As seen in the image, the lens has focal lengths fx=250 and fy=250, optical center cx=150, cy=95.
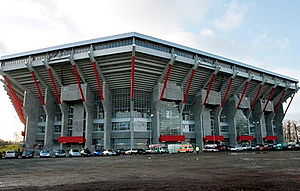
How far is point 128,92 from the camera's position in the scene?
63125 mm

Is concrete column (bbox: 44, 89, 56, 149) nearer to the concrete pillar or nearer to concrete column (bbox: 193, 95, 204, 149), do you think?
the concrete pillar

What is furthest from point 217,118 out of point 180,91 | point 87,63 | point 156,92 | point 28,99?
point 28,99

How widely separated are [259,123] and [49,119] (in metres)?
62.2

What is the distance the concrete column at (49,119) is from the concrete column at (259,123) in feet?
201

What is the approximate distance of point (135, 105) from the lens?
207 ft

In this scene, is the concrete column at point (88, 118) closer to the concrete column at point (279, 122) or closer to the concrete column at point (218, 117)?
the concrete column at point (218, 117)

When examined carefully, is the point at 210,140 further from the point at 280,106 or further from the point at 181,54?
the point at 280,106

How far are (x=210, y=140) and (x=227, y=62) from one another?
2090cm

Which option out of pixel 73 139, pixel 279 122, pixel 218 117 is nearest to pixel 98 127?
pixel 73 139

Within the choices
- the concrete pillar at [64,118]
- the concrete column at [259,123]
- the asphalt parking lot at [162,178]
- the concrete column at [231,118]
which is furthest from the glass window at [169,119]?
the asphalt parking lot at [162,178]

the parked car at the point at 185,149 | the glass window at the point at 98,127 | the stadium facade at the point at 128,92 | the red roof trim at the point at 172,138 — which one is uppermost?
the stadium facade at the point at 128,92

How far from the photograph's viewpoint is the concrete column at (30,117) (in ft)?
209

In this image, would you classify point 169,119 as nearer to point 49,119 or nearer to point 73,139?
point 73,139

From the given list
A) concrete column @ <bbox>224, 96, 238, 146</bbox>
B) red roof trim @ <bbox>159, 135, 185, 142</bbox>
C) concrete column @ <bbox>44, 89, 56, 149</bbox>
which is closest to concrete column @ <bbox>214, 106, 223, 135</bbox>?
concrete column @ <bbox>224, 96, 238, 146</bbox>
